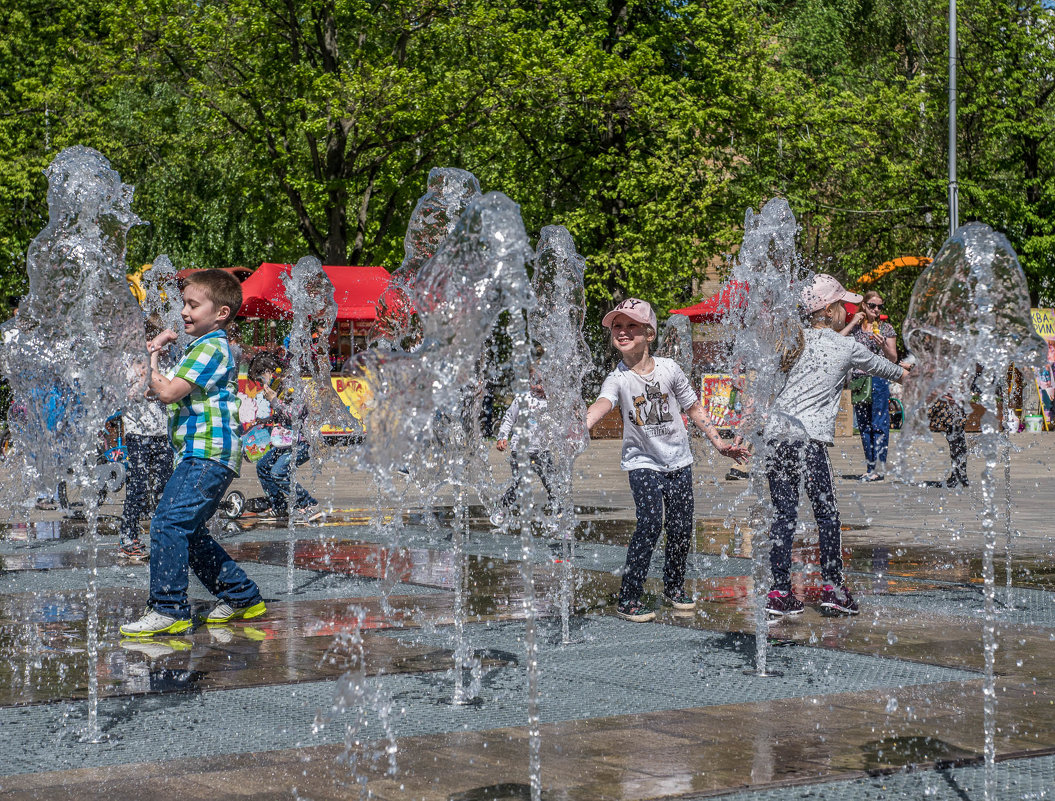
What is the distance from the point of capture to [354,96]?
2633 centimetres

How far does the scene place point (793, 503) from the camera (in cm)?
719

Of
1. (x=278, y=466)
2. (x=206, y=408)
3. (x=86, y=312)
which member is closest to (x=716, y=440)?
(x=206, y=408)

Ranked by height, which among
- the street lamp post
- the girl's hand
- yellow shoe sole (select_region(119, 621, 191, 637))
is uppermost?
the street lamp post

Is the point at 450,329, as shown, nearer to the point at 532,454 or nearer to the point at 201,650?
the point at 201,650

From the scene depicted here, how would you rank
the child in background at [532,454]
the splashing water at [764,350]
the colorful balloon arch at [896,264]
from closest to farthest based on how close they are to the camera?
the splashing water at [764,350]
the child in background at [532,454]
the colorful balloon arch at [896,264]

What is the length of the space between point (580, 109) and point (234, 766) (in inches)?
1084

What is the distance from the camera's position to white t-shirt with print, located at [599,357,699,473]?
7258 mm

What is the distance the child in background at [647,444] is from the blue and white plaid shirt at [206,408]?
1.88m

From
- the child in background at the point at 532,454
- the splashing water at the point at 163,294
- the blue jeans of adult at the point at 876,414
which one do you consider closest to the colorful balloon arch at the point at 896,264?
the blue jeans of adult at the point at 876,414

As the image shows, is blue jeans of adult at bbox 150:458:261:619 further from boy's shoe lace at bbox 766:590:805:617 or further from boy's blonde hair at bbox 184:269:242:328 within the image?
boy's shoe lace at bbox 766:590:805:617

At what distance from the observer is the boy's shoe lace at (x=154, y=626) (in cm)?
671

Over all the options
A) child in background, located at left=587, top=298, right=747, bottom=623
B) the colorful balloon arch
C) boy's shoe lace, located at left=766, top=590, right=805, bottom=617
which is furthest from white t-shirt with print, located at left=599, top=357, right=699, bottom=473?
the colorful balloon arch

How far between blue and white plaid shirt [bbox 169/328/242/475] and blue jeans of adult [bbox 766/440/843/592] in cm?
284

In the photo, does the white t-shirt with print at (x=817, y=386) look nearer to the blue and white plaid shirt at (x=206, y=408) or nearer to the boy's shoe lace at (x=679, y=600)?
the boy's shoe lace at (x=679, y=600)
